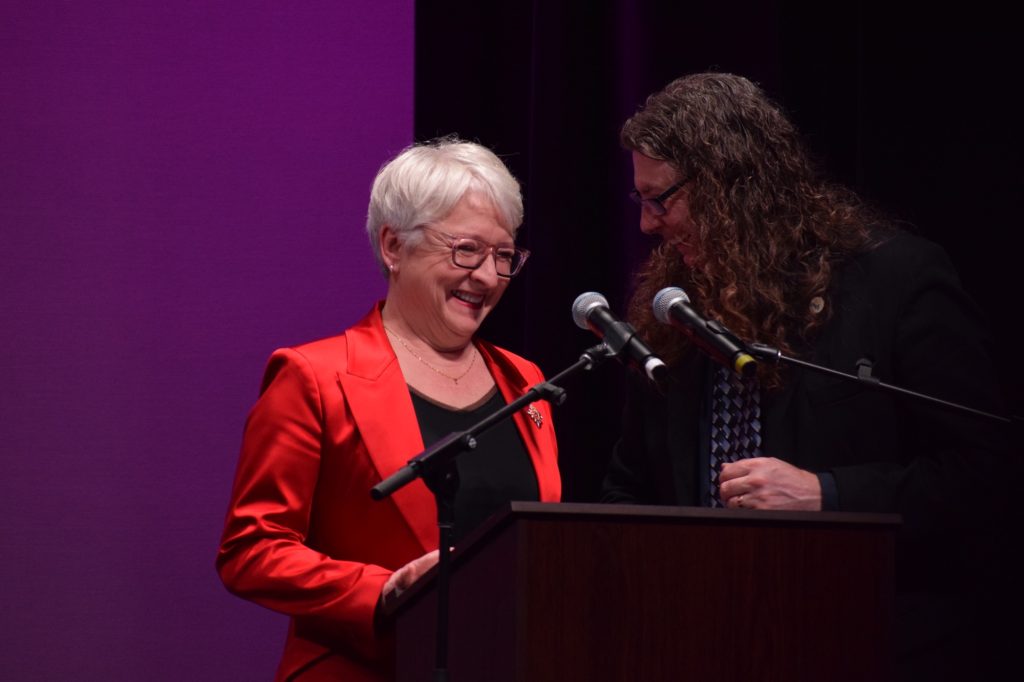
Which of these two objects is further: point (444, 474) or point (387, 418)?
point (387, 418)

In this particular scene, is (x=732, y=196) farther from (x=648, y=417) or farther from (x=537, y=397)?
(x=537, y=397)

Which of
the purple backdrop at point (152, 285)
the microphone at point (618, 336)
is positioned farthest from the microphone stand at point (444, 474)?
the purple backdrop at point (152, 285)

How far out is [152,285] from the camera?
11.3 ft

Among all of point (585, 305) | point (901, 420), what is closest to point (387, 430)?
point (585, 305)

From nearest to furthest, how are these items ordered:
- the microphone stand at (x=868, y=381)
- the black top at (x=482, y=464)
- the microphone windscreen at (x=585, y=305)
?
the microphone stand at (x=868, y=381), the microphone windscreen at (x=585, y=305), the black top at (x=482, y=464)

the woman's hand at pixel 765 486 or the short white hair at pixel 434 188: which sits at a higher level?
the short white hair at pixel 434 188

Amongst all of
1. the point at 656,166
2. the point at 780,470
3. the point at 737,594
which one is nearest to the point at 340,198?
the point at 656,166

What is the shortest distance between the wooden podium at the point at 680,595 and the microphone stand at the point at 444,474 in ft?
0.15

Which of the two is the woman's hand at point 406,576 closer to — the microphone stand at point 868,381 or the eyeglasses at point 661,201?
the microphone stand at point 868,381

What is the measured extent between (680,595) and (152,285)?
2.22 metres

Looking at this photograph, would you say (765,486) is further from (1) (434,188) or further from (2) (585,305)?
(1) (434,188)

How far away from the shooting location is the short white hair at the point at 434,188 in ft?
8.61

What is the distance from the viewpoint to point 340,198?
358 centimetres

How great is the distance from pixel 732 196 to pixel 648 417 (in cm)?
47
